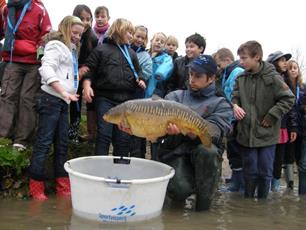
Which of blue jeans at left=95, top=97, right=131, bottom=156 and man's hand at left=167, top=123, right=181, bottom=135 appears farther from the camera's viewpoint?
blue jeans at left=95, top=97, right=131, bottom=156

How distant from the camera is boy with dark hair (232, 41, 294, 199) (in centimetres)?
591

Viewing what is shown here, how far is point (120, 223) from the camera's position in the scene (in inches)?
167

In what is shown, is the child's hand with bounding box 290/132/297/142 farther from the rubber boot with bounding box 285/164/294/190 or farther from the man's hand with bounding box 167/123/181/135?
the man's hand with bounding box 167/123/181/135

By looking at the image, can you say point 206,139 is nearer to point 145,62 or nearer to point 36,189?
point 36,189

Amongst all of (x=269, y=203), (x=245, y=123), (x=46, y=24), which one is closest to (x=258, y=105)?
(x=245, y=123)

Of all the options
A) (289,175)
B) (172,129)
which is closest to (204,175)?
(172,129)

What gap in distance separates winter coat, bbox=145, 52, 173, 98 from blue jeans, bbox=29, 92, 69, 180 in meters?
1.80

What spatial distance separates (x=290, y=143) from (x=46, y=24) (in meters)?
3.74

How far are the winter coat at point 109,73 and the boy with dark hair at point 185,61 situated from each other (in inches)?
39.7

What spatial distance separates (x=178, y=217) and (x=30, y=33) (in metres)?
2.83

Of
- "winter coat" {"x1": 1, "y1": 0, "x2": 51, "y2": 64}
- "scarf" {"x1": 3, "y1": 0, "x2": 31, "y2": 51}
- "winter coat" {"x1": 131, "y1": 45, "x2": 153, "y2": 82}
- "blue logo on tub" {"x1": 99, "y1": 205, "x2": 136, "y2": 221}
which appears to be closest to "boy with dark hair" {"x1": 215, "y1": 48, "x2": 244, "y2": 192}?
"winter coat" {"x1": 131, "y1": 45, "x2": 153, "y2": 82}

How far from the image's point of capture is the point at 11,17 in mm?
5824

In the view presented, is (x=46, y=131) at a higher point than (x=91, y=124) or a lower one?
higher

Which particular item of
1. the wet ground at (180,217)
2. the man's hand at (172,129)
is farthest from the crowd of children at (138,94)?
the wet ground at (180,217)
